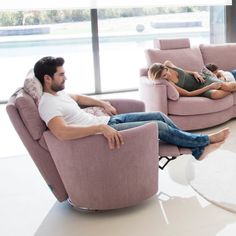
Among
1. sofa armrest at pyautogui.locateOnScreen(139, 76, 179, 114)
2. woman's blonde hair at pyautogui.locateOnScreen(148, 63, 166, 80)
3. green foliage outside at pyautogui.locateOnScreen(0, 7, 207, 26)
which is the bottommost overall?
sofa armrest at pyautogui.locateOnScreen(139, 76, 179, 114)

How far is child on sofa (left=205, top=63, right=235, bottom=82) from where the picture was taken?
418 centimetres

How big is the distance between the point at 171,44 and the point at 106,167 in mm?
2751

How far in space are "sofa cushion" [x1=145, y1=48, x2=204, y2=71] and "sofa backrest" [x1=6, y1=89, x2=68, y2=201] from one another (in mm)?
2251

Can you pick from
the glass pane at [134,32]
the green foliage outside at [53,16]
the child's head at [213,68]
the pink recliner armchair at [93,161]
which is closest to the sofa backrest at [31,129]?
the pink recliner armchair at [93,161]

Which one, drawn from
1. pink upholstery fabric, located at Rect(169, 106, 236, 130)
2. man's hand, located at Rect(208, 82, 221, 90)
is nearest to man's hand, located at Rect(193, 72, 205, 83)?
man's hand, located at Rect(208, 82, 221, 90)

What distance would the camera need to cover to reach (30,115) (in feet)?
7.41

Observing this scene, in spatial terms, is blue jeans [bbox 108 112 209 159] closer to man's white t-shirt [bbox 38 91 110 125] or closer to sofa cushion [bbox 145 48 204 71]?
man's white t-shirt [bbox 38 91 110 125]

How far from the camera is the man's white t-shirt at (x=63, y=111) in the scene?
226 cm

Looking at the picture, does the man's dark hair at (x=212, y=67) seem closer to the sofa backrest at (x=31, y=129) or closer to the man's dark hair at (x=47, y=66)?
the man's dark hair at (x=47, y=66)

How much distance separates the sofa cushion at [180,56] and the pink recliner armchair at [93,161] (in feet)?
7.12

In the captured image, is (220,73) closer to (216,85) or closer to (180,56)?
(216,85)

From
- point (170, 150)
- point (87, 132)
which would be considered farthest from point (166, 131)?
point (87, 132)

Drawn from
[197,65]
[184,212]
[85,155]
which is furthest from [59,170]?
[197,65]

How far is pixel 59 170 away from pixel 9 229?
46 cm
